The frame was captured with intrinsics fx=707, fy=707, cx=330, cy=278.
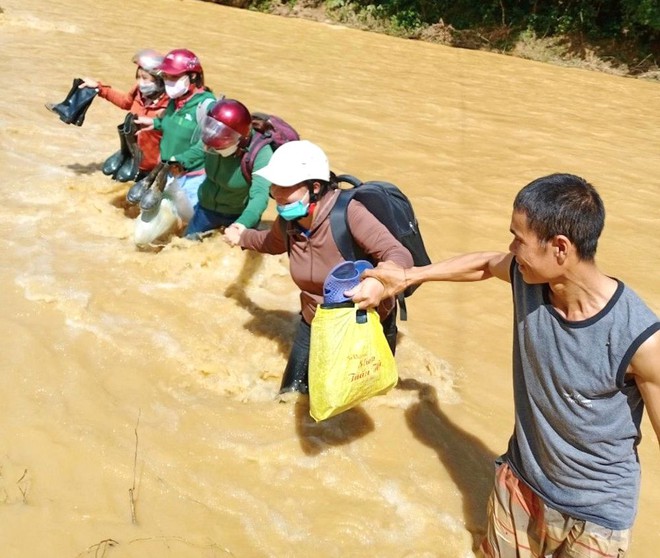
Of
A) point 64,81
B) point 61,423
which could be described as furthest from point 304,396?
point 64,81

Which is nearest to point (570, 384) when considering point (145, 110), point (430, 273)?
point (430, 273)

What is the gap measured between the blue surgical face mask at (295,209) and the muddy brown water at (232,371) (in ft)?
3.52

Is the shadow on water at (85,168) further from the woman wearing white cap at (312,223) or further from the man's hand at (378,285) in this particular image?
the man's hand at (378,285)

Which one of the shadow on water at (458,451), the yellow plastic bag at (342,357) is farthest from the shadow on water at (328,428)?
the yellow plastic bag at (342,357)

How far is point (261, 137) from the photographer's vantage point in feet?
14.9

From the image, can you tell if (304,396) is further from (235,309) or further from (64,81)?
(64,81)

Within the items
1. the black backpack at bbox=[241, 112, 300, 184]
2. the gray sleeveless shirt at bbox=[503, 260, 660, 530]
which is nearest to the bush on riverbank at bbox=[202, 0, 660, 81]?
the black backpack at bbox=[241, 112, 300, 184]

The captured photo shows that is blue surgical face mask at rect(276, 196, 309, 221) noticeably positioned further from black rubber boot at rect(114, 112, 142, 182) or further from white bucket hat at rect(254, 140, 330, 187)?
black rubber boot at rect(114, 112, 142, 182)

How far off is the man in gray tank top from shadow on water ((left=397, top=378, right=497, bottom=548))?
22.3 inches

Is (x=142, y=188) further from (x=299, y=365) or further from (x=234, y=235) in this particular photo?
(x=299, y=365)

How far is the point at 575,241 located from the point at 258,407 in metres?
2.15

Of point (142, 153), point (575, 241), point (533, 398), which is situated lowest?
point (142, 153)

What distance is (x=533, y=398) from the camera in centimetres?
241

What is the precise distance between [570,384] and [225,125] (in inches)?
110
